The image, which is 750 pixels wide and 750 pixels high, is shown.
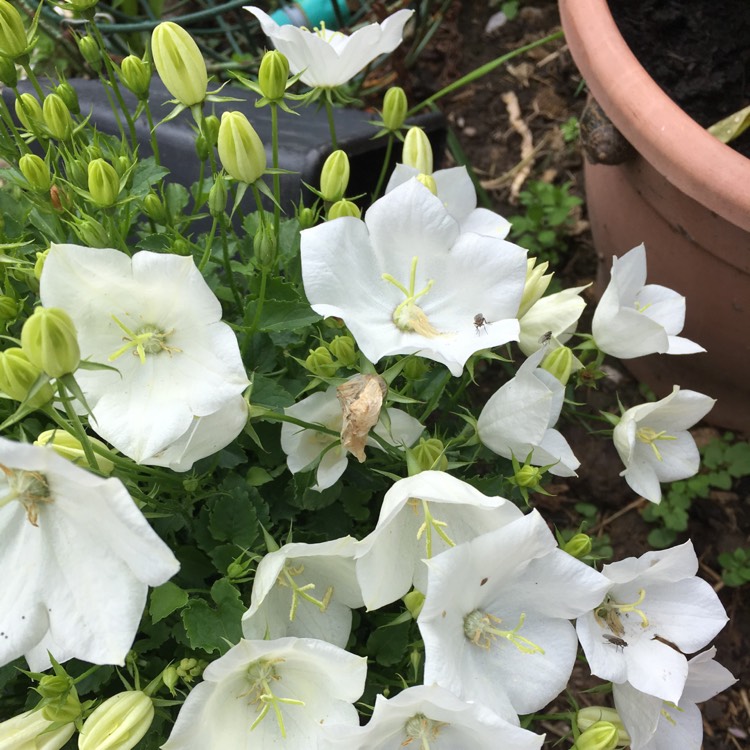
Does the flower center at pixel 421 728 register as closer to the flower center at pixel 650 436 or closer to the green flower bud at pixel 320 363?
the green flower bud at pixel 320 363

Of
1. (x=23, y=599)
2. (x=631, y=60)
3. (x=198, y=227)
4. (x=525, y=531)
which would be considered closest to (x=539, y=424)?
(x=525, y=531)

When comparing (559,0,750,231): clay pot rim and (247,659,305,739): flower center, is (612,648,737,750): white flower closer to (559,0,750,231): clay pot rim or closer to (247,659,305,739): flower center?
(247,659,305,739): flower center

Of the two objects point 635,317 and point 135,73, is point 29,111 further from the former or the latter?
point 635,317

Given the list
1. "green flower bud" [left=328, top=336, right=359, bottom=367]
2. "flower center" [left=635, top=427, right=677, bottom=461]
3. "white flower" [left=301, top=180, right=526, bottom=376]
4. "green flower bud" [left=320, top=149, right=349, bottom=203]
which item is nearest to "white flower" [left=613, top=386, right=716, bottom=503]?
"flower center" [left=635, top=427, right=677, bottom=461]

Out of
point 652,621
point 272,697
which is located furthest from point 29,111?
point 652,621

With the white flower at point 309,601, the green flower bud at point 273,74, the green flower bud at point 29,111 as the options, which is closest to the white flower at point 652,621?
the white flower at point 309,601

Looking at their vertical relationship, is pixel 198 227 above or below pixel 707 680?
above

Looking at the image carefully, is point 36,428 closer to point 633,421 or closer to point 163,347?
point 163,347
